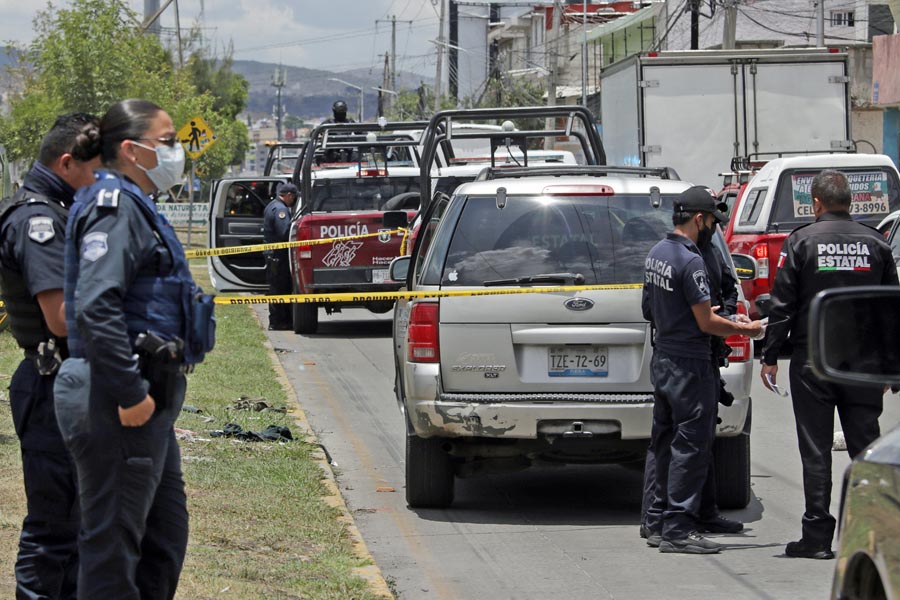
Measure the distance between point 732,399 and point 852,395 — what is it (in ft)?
2.52

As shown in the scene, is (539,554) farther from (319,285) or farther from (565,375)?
(319,285)

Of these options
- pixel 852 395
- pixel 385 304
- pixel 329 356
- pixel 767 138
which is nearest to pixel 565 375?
pixel 852 395

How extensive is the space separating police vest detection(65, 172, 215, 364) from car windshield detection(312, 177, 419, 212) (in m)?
13.9

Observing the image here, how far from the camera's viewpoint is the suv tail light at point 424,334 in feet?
24.8

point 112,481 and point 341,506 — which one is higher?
point 112,481

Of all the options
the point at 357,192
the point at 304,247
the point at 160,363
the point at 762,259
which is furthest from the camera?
the point at 357,192

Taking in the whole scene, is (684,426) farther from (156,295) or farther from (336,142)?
(336,142)

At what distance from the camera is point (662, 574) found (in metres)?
6.67

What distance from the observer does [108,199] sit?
14.3ft

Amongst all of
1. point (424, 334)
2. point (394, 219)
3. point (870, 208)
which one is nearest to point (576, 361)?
point (424, 334)

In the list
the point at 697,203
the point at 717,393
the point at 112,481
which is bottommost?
the point at 717,393

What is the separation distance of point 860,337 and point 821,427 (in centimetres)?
384

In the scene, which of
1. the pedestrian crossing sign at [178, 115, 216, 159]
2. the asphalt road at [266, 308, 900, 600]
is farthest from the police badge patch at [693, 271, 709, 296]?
the pedestrian crossing sign at [178, 115, 216, 159]

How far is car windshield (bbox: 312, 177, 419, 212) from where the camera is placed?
18.4 m
